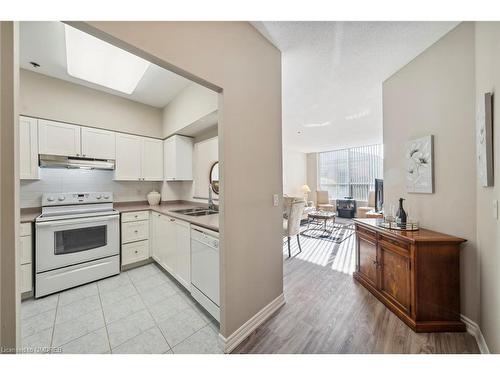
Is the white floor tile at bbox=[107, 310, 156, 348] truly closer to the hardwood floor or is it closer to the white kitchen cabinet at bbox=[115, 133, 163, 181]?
the hardwood floor

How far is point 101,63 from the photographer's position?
7.29ft

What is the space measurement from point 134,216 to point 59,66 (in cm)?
209

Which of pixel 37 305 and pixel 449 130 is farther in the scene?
pixel 37 305

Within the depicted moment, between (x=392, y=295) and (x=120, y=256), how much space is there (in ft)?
11.1

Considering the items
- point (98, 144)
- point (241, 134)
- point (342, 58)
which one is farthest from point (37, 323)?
point (342, 58)

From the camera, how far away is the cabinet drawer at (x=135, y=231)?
107 inches

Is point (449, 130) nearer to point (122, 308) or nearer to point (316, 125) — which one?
point (316, 125)

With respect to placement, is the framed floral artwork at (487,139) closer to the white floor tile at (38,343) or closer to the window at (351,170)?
the white floor tile at (38,343)

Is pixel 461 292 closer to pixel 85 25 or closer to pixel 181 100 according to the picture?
pixel 85 25

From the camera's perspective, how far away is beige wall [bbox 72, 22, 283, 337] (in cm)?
120

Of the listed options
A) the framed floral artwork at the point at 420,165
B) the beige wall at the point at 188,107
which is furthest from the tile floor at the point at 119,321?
the framed floral artwork at the point at 420,165

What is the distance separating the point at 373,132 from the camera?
196 inches

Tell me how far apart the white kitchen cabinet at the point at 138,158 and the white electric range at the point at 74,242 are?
0.55 meters

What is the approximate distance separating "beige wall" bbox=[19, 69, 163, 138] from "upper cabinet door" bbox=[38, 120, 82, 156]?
0.11 metres
